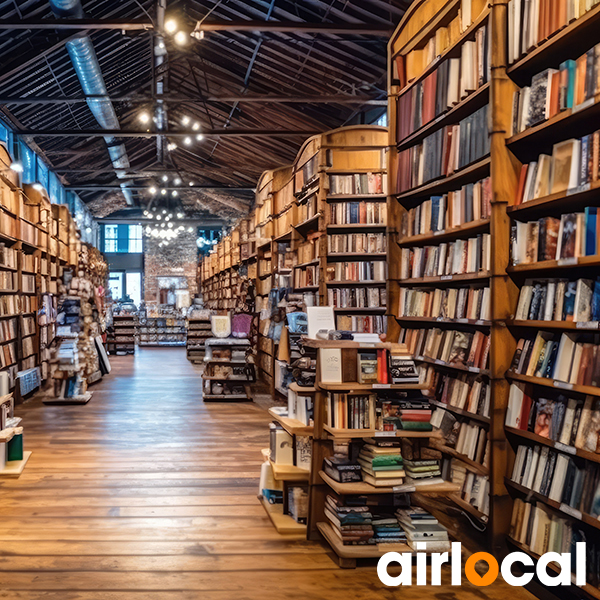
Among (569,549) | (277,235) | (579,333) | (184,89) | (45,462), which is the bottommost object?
(45,462)

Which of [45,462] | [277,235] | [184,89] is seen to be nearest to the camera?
[45,462]

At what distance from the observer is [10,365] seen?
837cm

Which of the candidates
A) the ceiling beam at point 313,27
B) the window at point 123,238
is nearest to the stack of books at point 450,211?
the ceiling beam at point 313,27

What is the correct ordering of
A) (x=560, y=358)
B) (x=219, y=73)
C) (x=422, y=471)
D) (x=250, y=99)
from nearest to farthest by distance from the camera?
1. (x=560, y=358)
2. (x=422, y=471)
3. (x=250, y=99)
4. (x=219, y=73)

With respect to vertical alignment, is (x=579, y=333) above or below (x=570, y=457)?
above

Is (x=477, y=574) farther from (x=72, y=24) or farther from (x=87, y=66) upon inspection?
(x=87, y=66)

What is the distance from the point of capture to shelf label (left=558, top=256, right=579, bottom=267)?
110 inches

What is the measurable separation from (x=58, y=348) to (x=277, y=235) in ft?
11.6

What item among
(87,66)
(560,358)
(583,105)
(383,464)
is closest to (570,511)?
(560,358)

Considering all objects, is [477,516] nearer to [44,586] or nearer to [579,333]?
[579,333]

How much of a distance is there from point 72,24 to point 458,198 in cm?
710

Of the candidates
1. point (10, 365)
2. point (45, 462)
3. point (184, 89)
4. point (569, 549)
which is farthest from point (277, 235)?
point (184, 89)

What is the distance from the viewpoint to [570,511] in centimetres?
272

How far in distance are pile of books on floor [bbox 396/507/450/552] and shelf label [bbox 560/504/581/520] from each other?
2.48 feet
